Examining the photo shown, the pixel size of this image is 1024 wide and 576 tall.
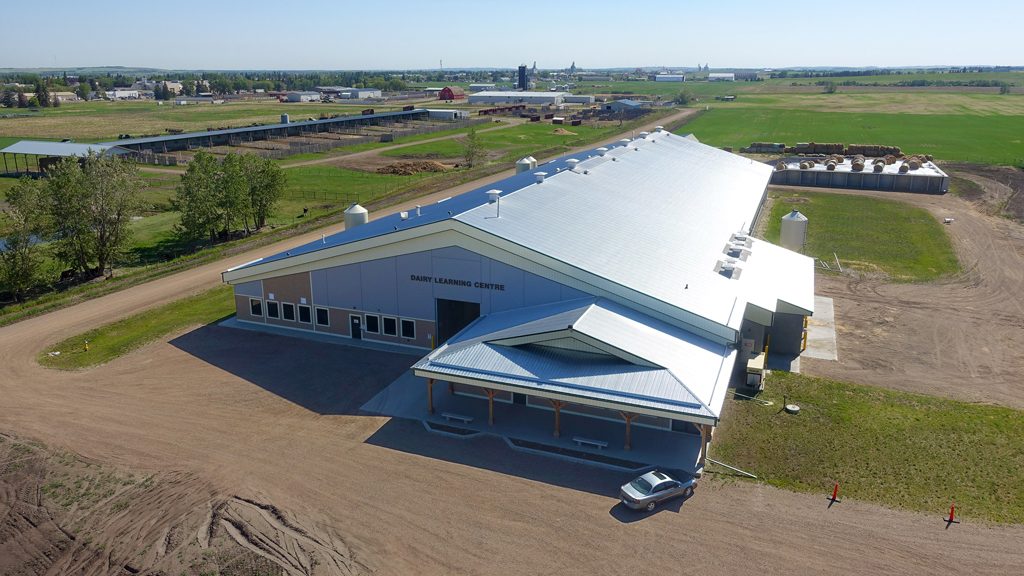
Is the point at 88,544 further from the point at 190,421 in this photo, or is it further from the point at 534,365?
the point at 534,365

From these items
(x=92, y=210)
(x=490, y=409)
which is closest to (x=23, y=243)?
(x=92, y=210)

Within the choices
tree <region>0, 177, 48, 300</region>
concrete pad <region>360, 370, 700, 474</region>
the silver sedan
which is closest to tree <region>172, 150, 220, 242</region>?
tree <region>0, 177, 48, 300</region>

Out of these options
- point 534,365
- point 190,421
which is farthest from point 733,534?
point 190,421

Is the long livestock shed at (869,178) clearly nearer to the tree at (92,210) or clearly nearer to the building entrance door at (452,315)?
the building entrance door at (452,315)

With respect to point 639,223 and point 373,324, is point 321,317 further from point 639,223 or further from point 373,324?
point 639,223

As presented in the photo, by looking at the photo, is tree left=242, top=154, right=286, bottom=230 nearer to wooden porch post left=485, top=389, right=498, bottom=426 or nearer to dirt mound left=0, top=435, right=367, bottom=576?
dirt mound left=0, top=435, right=367, bottom=576
